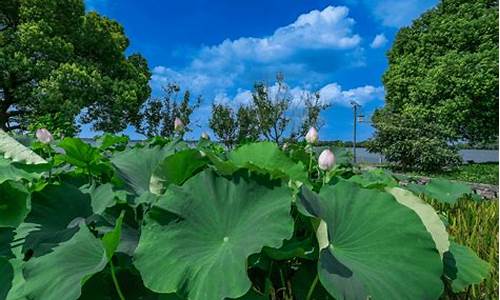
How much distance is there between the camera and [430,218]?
0.95 metres

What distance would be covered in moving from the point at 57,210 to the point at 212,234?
16.6 inches

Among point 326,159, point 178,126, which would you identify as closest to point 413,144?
point 178,126

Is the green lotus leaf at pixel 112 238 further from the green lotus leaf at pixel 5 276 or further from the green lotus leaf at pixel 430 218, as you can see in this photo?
the green lotus leaf at pixel 430 218

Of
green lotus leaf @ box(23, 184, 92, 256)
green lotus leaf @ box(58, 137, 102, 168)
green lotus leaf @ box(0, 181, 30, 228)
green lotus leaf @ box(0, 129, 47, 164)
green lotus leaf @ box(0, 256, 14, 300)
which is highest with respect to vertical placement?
green lotus leaf @ box(0, 129, 47, 164)

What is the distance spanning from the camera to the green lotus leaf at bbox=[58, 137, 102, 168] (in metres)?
1.22

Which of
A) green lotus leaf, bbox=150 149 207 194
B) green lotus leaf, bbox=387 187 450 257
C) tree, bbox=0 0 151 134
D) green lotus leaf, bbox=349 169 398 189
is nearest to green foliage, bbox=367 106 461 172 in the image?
tree, bbox=0 0 151 134

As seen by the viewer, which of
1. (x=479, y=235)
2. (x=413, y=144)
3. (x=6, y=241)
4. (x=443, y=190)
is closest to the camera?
(x=6, y=241)

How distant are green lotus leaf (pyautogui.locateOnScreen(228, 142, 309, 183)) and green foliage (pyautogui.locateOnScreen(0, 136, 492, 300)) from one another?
7.7 inches

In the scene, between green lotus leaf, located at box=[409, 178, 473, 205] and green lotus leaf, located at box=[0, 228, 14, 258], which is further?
green lotus leaf, located at box=[409, 178, 473, 205]

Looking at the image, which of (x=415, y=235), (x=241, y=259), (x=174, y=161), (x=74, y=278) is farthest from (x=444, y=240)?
(x=74, y=278)

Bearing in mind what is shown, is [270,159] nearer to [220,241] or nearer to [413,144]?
[220,241]

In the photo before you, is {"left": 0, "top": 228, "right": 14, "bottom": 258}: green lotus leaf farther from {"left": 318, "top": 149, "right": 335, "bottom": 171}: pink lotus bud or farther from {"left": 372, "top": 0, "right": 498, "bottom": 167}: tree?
{"left": 372, "top": 0, "right": 498, "bottom": 167}: tree

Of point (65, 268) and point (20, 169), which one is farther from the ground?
point (20, 169)

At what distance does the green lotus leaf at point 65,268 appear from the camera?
2.40ft
